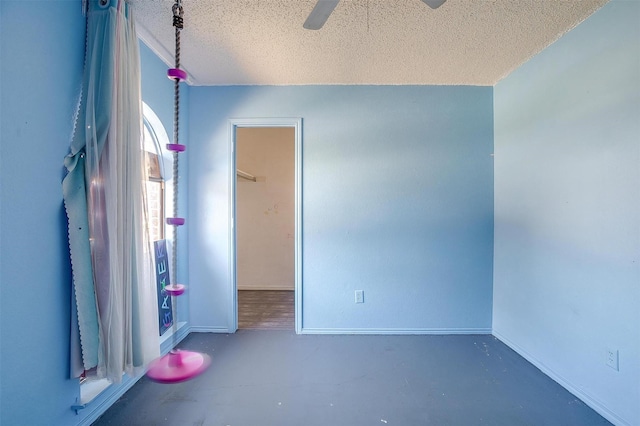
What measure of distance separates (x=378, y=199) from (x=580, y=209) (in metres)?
1.48

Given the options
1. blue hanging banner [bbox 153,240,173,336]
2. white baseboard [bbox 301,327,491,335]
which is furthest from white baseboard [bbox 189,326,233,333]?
A: white baseboard [bbox 301,327,491,335]

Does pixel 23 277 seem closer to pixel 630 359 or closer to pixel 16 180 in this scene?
pixel 16 180

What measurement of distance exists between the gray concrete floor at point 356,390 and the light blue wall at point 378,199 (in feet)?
1.20

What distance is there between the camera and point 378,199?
108 inches

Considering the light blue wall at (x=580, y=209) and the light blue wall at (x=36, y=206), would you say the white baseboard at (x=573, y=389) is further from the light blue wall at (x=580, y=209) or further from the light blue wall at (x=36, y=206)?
the light blue wall at (x=36, y=206)

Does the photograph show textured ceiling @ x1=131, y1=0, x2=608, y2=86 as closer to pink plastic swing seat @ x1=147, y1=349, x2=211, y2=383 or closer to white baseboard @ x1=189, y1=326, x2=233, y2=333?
pink plastic swing seat @ x1=147, y1=349, x2=211, y2=383

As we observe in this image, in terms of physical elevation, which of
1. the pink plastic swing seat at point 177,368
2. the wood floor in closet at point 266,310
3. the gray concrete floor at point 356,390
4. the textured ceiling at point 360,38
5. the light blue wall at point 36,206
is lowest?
the gray concrete floor at point 356,390

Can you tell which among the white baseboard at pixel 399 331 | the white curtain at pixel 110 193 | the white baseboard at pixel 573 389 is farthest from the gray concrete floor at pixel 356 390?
the white curtain at pixel 110 193

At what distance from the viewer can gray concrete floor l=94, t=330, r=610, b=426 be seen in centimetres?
164

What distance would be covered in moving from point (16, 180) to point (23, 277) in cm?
43

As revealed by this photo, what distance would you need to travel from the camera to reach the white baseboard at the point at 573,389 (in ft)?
5.28

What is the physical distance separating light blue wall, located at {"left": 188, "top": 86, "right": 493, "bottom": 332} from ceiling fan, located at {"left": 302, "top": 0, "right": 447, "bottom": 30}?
1295 mm

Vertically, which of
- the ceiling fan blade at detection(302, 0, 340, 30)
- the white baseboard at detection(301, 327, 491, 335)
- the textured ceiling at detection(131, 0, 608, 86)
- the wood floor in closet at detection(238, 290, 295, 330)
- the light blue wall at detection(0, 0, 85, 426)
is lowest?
the wood floor in closet at detection(238, 290, 295, 330)

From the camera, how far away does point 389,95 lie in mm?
2730
